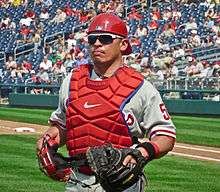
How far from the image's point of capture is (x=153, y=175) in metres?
10.4

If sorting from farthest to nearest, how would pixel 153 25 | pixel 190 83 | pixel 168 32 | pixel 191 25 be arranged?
pixel 153 25, pixel 168 32, pixel 191 25, pixel 190 83

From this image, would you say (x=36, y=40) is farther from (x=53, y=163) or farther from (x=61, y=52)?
(x=53, y=163)

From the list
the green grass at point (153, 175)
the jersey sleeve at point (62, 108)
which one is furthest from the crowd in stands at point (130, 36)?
the jersey sleeve at point (62, 108)

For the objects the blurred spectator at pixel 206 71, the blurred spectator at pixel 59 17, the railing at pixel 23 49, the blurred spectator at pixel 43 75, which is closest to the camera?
the blurred spectator at pixel 206 71

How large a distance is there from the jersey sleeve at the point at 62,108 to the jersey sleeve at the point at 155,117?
0.52 meters

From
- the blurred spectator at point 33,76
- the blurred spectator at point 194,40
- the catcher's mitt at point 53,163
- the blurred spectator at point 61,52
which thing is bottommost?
the blurred spectator at point 33,76

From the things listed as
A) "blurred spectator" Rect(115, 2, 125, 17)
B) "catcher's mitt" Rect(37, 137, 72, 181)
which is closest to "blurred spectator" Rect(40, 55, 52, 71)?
"blurred spectator" Rect(115, 2, 125, 17)

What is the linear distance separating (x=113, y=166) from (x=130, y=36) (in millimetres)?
23343

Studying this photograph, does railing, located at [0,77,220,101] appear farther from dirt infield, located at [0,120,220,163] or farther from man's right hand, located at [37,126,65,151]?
man's right hand, located at [37,126,65,151]

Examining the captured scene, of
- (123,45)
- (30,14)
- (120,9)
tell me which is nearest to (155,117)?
(123,45)

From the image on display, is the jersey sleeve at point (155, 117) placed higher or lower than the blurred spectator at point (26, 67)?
higher

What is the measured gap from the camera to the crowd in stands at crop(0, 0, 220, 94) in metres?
23.0

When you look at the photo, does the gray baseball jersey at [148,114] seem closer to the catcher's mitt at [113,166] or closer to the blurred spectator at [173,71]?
the catcher's mitt at [113,166]

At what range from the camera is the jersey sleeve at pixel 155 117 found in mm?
4195
